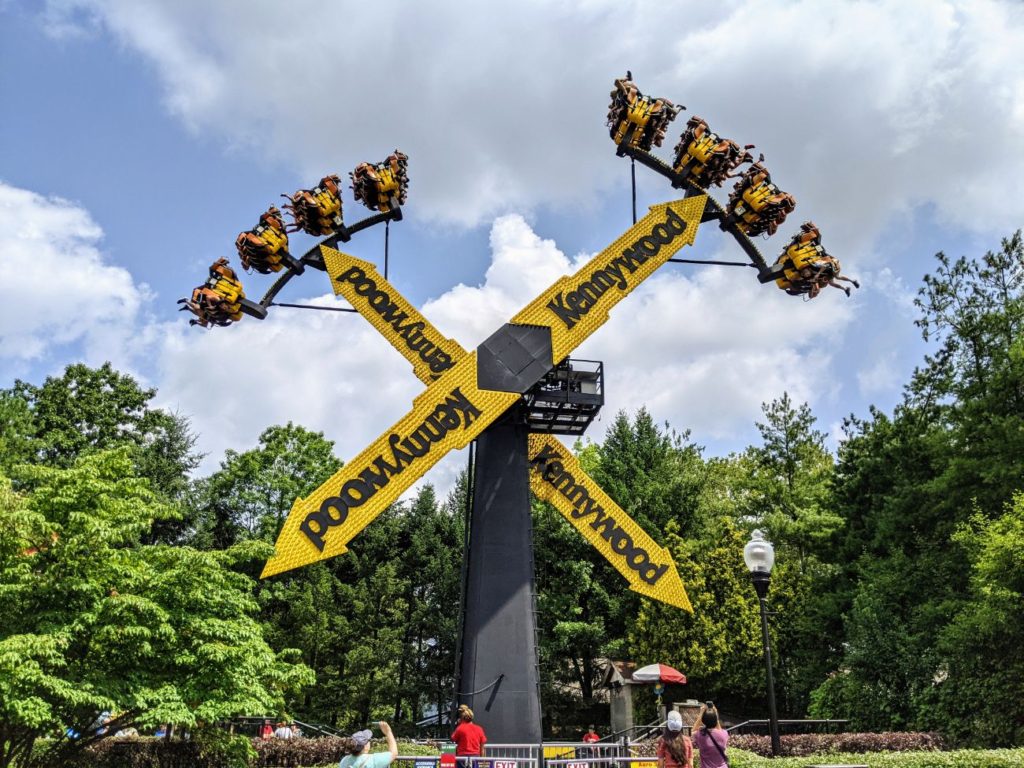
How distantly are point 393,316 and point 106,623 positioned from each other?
7201 mm

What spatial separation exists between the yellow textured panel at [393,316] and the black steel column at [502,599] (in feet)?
5.38

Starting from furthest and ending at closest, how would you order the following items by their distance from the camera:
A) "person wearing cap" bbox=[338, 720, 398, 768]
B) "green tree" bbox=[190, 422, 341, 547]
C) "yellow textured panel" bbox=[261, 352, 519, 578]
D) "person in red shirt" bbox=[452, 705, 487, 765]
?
"green tree" bbox=[190, 422, 341, 547] → "yellow textured panel" bbox=[261, 352, 519, 578] → "person in red shirt" bbox=[452, 705, 487, 765] → "person wearing cap" bbox=[338, 720, 398, 768]

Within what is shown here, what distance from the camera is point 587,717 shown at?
33.7 metres

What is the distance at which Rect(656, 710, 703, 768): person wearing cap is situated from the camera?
8461mm

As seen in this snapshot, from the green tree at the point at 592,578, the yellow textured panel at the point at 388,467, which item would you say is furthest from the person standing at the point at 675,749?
the green tree at the point at 592,578

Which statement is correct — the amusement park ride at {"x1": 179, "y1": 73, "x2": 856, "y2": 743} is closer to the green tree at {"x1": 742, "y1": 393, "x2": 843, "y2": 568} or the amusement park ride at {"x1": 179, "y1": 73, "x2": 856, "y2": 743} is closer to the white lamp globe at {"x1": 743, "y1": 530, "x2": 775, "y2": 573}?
the white lamp globe at {"x1": 743, "y1": 530, "x2": 775, "y2": 573}

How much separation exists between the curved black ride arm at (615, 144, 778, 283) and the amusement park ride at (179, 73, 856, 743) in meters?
0.02

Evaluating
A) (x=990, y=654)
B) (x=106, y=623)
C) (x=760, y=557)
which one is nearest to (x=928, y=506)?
(x=990, y=654)

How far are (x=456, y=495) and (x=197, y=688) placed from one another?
2578 centimetres

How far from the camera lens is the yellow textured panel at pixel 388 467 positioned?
1352cm

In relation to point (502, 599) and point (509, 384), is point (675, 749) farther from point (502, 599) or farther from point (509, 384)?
point (509, 384)

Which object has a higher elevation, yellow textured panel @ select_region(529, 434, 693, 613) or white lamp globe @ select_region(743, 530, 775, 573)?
yellow textured panel @ select_region(529, 434, 693, 613)

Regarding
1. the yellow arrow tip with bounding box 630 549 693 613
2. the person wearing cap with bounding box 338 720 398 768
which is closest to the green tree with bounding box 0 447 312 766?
the person wearing cap with bounding box 338 720 398 768

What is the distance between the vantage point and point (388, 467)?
14336mm
